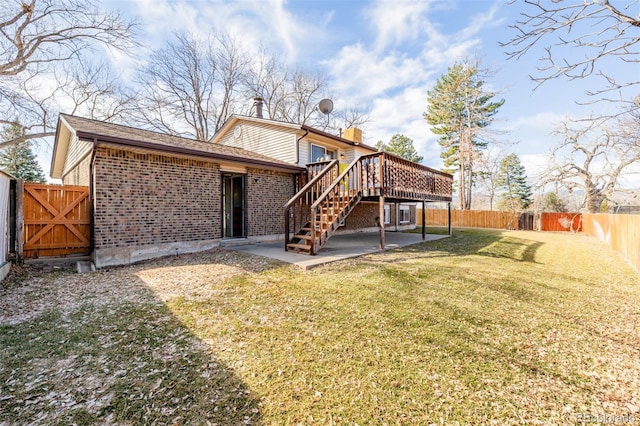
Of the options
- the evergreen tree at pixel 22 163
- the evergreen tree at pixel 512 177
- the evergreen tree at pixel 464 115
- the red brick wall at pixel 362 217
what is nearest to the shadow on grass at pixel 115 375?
the red brick wall at pixel 362 217

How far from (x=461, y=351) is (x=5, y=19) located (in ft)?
69.1

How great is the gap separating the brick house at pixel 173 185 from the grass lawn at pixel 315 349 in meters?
1.72

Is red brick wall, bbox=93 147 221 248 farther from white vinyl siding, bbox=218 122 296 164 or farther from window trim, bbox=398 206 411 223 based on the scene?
window trim, bbox=398 206 411 223

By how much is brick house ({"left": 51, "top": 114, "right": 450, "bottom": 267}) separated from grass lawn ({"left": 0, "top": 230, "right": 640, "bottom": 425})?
172 cm

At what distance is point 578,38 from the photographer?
3.39m

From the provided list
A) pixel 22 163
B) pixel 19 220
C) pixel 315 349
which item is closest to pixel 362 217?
pixel 315 349

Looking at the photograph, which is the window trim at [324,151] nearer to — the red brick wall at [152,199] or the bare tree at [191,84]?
the red brick wall at [152,199]

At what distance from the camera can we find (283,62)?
24.6m

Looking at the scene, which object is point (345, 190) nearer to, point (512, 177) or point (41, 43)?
point (41, 43)

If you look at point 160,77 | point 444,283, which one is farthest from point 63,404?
point 160,77

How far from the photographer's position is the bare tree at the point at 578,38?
3182 millimetres

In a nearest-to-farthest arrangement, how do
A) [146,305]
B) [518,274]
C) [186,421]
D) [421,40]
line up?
[186,421] → [146,305] → [518,274] → [421,40]

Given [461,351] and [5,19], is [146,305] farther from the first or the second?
[5,19]

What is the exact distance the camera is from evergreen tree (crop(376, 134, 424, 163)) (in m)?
33.5
